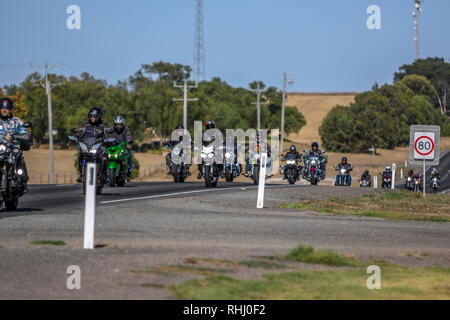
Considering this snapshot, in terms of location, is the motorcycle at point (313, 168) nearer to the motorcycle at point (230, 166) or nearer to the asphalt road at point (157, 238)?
the motorcycle at point (230, 166)

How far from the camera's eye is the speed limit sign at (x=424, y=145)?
114 ft

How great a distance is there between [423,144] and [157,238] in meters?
22.4

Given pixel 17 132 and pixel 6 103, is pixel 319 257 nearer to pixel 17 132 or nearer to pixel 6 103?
pixel 17 132

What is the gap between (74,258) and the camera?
11602mm

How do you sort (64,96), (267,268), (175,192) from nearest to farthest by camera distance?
1. (267,268)
2. (175,192)
3. (64,96)

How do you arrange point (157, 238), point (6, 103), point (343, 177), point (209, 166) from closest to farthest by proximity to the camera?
point (157, 238)
point (6, 103)
point (209, 166)
point (343, 177)

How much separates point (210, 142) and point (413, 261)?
14715 millimetres

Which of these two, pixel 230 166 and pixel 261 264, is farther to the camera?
pixel 230 166

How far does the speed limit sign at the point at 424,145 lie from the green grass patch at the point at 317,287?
23.8 metres

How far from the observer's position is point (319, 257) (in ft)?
40.1

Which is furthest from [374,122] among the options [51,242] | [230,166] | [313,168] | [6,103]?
[51,242]

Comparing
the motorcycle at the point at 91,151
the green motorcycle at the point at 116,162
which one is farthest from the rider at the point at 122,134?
the motorcycle at the point at 91,151
